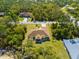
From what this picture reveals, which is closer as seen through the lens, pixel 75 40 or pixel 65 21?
pixel 75 40

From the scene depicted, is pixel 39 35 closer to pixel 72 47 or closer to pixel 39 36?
pixel 39 36

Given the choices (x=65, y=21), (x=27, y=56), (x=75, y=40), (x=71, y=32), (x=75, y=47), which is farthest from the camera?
(x=65, y=21)

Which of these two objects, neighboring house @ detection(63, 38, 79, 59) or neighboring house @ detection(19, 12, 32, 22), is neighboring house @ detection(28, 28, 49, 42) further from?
neighboring house @ detection(19, 12, 32, 22)

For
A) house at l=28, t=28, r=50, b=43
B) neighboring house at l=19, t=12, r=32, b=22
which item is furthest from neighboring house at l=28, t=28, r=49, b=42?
neighboring house at l=19, t=12, r=32, b=22

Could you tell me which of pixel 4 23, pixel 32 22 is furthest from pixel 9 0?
pixel 4 23

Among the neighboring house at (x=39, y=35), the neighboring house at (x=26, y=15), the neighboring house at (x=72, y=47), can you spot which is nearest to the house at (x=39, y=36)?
the neighboring house at (x=39, y=35)

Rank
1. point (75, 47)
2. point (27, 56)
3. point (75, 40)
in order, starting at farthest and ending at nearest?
point (75, 40)
point (75, 47)
point (27, 56)

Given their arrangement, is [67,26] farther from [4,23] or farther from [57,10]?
[4,23]

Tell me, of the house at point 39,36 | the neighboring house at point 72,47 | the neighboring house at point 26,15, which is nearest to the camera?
the neighboring house at point 72,47

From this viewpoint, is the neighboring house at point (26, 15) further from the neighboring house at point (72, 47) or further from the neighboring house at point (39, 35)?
the neighboring house at point (72, 47)
